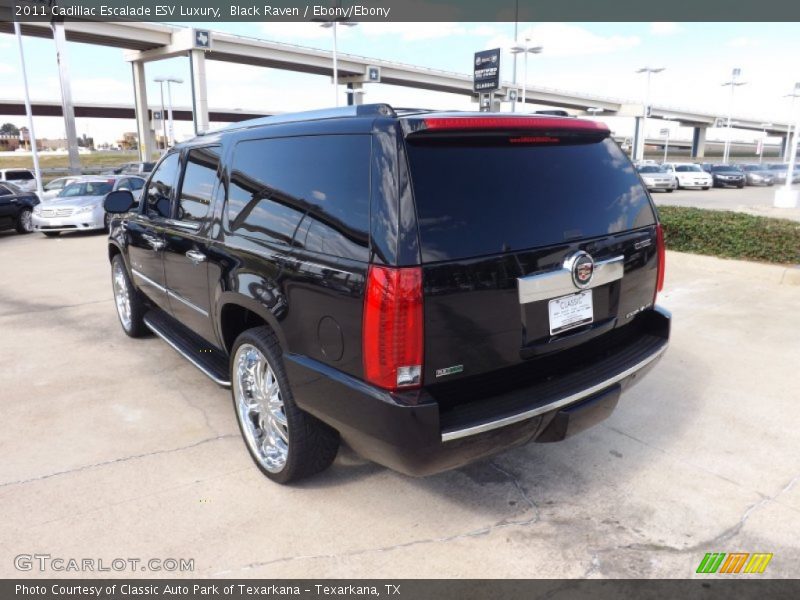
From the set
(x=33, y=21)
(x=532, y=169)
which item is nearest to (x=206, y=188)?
(x=532, y=169)

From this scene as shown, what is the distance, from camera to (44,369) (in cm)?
514

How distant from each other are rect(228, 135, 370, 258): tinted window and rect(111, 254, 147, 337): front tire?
273 centimetres

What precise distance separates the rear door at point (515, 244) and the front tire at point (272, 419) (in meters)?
0.90

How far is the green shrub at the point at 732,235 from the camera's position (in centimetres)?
804

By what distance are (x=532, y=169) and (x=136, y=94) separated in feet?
182

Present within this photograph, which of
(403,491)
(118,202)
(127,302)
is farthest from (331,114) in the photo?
(127,302)

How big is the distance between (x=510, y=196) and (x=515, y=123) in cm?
35

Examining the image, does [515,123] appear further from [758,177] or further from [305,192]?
[758,177]

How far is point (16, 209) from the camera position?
15500mm

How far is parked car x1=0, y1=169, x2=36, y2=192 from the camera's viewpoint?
2547 cm

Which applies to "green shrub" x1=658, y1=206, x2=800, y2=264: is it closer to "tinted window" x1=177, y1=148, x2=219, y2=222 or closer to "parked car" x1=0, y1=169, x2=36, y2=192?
"tinted window" x1=177, y1=148, x2=219, y2=222

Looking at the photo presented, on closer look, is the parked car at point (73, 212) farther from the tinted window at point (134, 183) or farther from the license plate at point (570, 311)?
the license plate at point (570, 311)

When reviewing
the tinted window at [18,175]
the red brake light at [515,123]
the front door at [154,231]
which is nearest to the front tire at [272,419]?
the red brake light at [515,123]

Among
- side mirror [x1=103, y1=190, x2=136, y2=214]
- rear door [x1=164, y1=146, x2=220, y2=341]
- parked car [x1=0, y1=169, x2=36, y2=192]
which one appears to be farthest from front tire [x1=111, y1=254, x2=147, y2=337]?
parked car [x1=0, y1=169, x2=36, y2=192]
